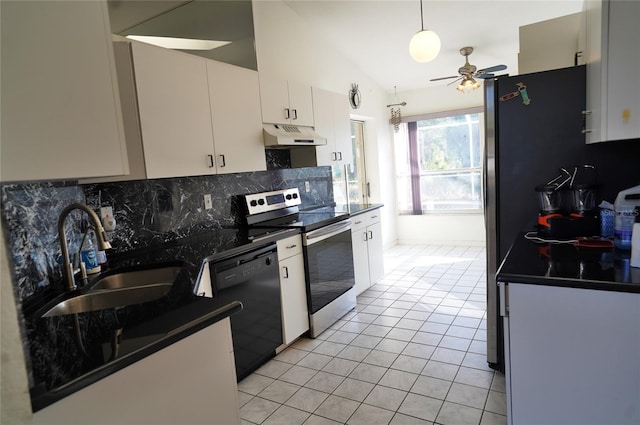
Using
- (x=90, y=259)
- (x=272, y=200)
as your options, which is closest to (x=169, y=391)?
(x=90, y=259)

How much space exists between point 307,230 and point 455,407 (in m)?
1.52

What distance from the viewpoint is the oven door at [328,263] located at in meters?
3.00

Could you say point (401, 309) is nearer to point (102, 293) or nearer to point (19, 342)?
point (102, 293)

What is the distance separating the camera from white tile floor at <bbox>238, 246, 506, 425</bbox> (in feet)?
6.80

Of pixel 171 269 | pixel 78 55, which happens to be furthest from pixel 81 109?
pixel 171 269

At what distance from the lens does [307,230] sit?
2928mm

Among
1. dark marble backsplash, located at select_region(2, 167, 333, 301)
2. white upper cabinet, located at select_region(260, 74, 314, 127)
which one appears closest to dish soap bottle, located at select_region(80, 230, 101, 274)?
dark marble backsplash, located at select_region(2, 167, 333, 301)

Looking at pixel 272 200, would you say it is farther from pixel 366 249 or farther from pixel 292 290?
pixel 366 249

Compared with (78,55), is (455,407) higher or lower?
lower

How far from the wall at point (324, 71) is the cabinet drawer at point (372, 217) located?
1.51 metres

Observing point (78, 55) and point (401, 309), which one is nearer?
point (78, 55)

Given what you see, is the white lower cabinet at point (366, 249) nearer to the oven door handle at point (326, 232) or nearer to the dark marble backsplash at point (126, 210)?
the oven door handle at point (326, 232)

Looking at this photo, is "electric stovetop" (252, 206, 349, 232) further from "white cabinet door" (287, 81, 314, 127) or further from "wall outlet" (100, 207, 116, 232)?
"wall outlet" (100, 207, 116, 232)

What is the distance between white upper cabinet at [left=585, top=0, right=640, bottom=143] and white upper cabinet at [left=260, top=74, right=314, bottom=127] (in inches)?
86.1
